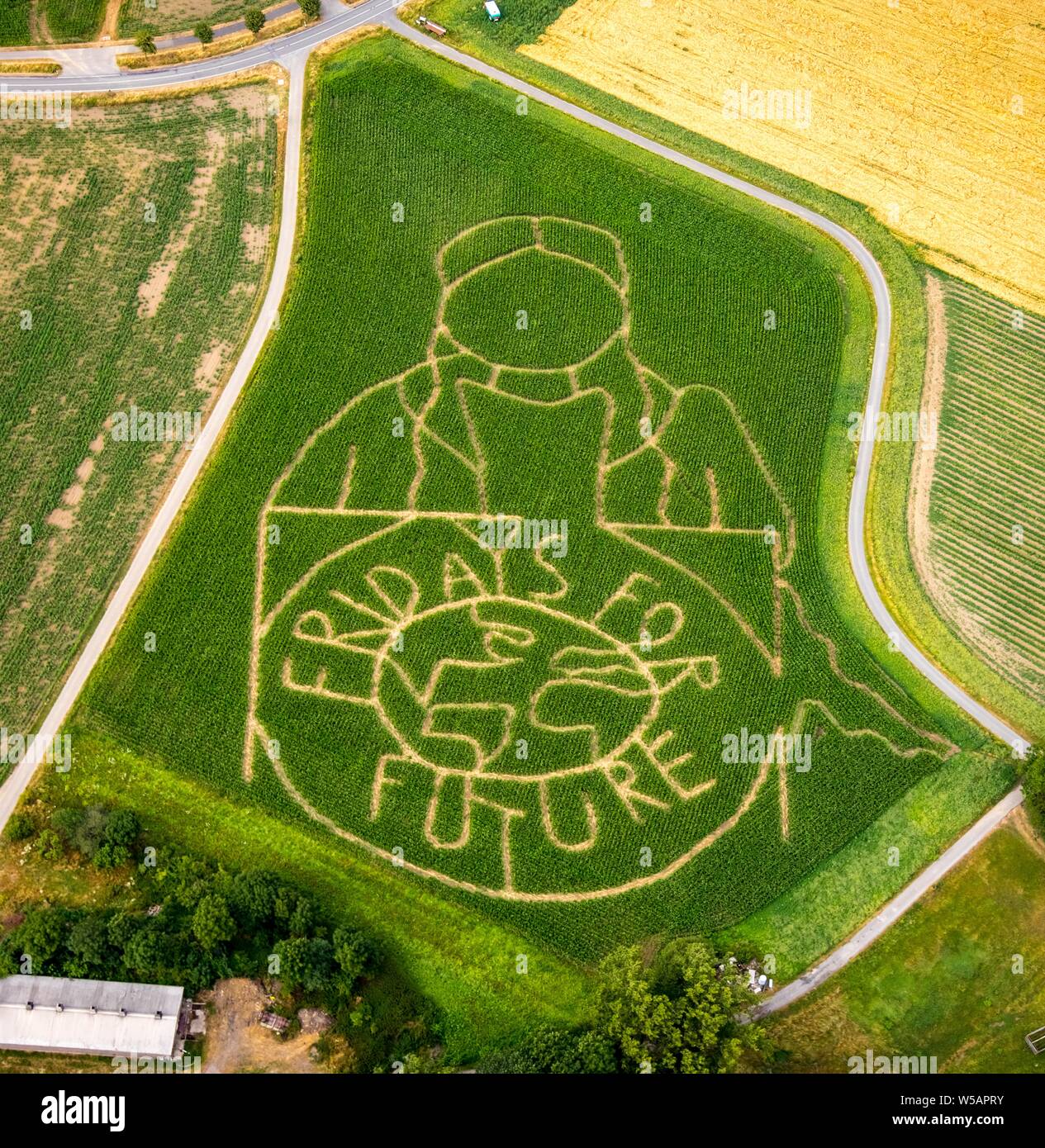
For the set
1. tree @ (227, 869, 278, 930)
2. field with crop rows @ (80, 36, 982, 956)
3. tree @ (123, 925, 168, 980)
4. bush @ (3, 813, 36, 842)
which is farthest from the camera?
field with crop rows @ (80, 36, 982, 956)

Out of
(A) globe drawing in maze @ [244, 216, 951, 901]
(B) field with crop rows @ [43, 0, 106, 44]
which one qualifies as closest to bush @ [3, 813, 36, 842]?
(A) globe drawing in maze @ [244, 216, 951, 901]

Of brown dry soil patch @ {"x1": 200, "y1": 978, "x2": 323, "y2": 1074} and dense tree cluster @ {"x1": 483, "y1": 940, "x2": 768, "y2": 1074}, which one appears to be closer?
dense tree cluster @ {"x1": 483, "y1": 940, "x2": 768, "y2": 1074}

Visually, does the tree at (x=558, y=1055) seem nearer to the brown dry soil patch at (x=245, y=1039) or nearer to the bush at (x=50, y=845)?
the brown dry soil patch at (x=245, y=1039)

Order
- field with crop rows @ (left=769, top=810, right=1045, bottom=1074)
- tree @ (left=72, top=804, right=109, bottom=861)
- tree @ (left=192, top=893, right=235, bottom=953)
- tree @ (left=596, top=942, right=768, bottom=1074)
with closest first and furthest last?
tree @ (left=596, top=942, right=768, bottom=1074), tree @ (left=192, top=893, right=235, bottom=953), field with crop rows @ (left=769, top=810, right=1045, bottom=1074), tree @ (left=72, top=804, right=109, bottom=861)

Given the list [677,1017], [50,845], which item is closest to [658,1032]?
[677,1017]

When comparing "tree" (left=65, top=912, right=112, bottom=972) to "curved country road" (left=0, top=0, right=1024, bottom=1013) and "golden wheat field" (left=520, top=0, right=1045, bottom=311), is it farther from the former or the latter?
"golden wheat field" (left=520, top=0, right=1045, bottom=311)
